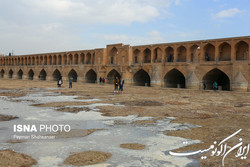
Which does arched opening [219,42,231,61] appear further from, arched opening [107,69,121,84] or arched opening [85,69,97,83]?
arched opening [85,69,97,83]

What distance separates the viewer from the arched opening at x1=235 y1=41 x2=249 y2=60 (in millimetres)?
22905

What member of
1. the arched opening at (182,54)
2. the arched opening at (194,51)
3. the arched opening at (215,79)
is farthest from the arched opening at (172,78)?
the arched opening at (215,79)

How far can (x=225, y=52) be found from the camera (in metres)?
24.4

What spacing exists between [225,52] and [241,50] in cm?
162

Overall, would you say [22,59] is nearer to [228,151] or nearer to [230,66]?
[230,66]

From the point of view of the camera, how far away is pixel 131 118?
731cm

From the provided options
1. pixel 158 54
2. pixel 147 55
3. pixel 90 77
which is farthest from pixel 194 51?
pixel 90 77

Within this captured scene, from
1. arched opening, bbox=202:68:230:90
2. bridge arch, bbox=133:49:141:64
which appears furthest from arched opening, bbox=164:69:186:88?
bridge arch, bbox=133:49:141:64

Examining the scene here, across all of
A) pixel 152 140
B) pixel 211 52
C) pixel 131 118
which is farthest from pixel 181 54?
pixel 152 140

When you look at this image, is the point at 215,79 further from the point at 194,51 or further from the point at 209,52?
the point at 194,51

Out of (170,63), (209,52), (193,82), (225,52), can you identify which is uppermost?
(209,52)

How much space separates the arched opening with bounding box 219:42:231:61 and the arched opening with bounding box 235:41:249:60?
2.94 feet

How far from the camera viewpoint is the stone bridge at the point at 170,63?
73.7 ft

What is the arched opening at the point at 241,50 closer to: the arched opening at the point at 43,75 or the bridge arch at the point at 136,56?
the bridge arch at the point at 136,56
